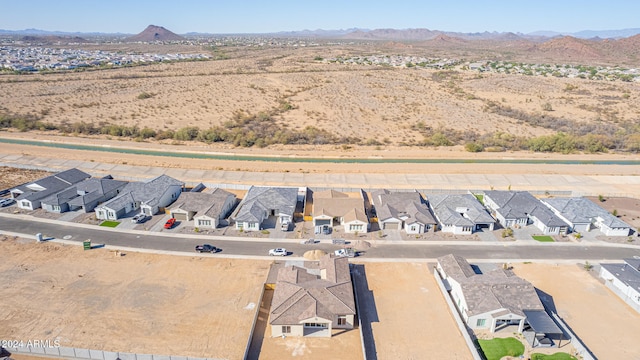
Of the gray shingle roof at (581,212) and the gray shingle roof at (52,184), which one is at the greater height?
the gray shingle roof at (52,184)

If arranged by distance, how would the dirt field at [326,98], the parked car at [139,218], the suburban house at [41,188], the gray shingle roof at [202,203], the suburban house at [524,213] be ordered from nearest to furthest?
the suburban house at [524,213]
the gray shingle roof at [202,203]
the parked car at [139,218]
the suburban house at [41,188]
the dirt field at [326,98]

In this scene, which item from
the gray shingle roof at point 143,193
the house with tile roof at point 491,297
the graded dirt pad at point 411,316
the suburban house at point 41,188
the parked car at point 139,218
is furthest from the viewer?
the suburban house at point 41,188

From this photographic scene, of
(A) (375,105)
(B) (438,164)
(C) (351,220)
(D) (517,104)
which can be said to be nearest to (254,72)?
(A) (375,105)

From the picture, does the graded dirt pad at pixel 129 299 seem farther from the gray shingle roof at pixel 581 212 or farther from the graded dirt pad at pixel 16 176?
the gray shingle roof at pixel 581 212

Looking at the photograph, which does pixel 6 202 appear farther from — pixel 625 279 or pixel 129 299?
pixel 625 279

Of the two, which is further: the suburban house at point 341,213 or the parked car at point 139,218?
the parked car at point 139,218

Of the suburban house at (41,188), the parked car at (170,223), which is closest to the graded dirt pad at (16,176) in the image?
Answer: the suburban house at (41,188)

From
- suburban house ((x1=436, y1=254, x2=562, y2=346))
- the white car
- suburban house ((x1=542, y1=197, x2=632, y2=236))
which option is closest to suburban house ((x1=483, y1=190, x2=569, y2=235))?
suburban house ((x1=542, y1=197, x2=632, y2=236))

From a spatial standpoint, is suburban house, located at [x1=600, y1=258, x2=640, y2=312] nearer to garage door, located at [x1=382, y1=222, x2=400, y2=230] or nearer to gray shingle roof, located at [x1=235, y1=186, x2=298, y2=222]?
garage door, located at [x1=382, y1=222, x2=400, y2=230]

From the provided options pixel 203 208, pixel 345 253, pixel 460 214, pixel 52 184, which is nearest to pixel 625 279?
pixel 460 214
